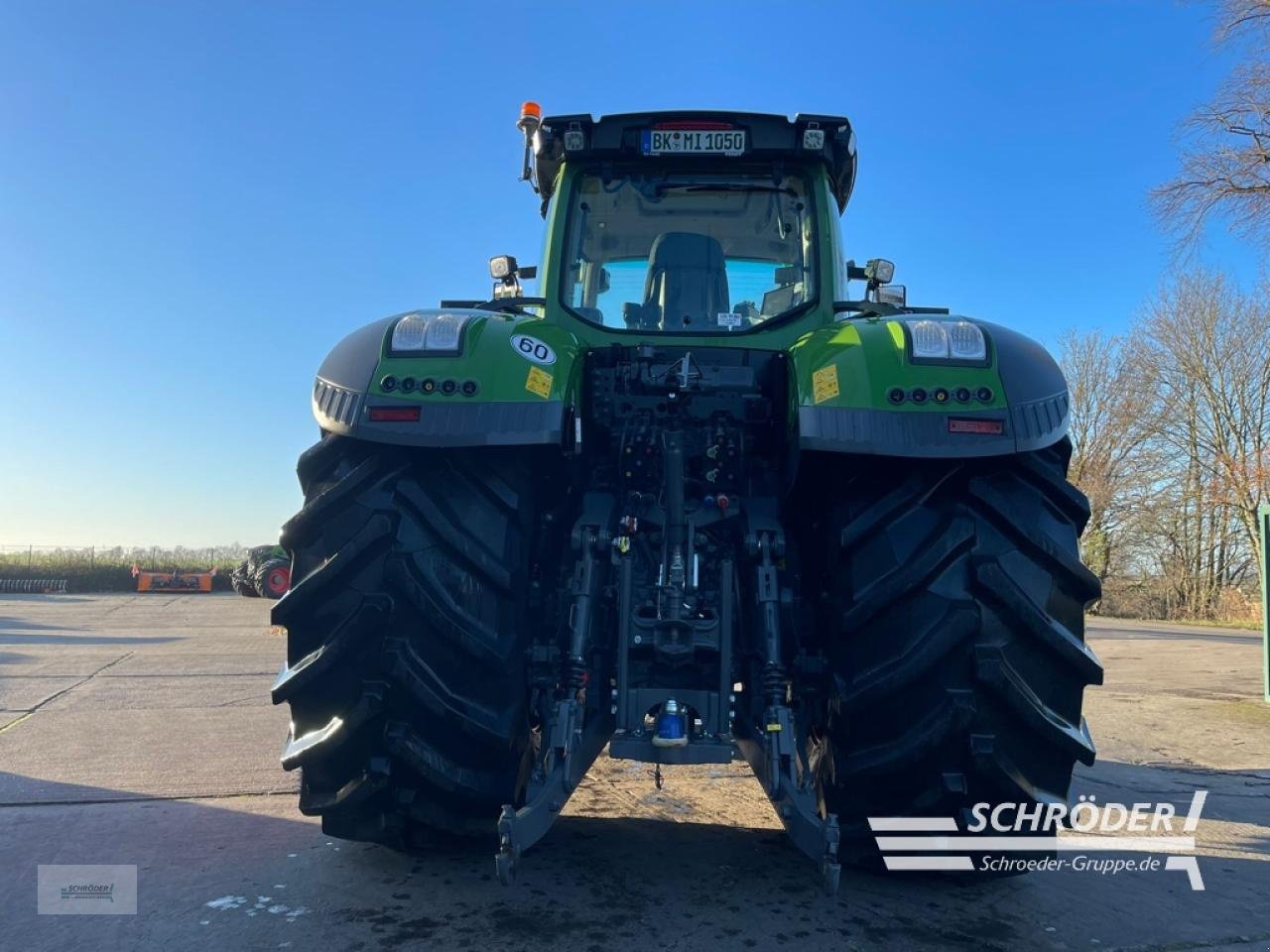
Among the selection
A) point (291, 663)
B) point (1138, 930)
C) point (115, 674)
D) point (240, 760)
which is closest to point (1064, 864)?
point (1138, 930)

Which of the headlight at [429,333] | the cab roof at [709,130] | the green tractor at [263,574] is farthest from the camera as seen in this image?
the green tractor at [263,574]

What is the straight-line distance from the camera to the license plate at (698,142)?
348 centimetres

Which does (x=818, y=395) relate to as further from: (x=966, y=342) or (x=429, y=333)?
(x=429, y=333)

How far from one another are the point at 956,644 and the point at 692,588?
812 millimetres

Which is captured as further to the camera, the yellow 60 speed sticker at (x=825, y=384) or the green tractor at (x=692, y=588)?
the yellow 60 speed sticker at (x=825, y=384)

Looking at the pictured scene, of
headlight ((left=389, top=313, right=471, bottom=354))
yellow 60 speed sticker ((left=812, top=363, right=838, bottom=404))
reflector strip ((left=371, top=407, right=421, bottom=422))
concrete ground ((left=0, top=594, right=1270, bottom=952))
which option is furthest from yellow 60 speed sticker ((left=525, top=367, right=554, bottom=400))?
concrete ground ((left=0, top=594, right=1270, bottom=952))

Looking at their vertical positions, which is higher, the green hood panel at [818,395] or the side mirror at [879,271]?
the side mirror at [879,271]

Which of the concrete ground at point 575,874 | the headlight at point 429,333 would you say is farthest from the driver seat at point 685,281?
the concrete ground at point 575,874

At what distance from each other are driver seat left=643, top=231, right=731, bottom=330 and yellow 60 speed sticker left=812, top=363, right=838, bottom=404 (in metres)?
0.94

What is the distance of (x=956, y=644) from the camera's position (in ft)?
8.03

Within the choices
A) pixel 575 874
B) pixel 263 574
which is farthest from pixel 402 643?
pixel 263 574

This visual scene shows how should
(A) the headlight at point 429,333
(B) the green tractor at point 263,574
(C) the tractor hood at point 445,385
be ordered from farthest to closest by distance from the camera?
(B) the green tractor at point 263,574, (A) the headlight at point 429,333, (C) the tractor hood at point 445,385

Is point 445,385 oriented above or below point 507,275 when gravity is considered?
below

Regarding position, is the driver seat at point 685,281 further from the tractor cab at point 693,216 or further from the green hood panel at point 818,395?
the green hood panel at point 818,395
